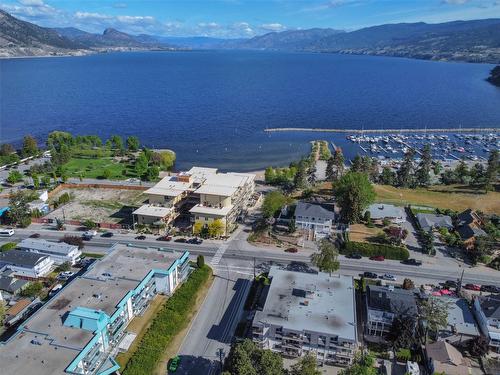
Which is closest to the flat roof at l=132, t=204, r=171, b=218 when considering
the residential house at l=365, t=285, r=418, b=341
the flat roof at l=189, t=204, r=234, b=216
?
the flat roof at l=189, t=204, r=234, b=216

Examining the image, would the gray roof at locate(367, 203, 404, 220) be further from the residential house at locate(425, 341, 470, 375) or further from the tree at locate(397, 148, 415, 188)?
the residential house at locate(425, 341, 470, 375)

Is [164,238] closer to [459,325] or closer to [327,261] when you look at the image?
[327,261]

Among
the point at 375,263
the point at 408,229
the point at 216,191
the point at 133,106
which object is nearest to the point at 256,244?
the point at 216,191

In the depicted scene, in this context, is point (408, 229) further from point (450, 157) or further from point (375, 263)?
point (450, 157)

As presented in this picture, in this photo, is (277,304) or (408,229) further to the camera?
(408,229)

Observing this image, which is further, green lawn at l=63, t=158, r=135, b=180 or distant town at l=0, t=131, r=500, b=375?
green lawn at l=63, t=158, r=135, b=180


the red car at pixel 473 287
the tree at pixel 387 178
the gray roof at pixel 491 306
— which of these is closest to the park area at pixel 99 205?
the red car at pixel 473 287

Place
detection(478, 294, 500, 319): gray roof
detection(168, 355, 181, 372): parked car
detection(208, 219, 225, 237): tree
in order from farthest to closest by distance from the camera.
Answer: detection(208, 219, 225, 237): tree
detection(478, 294, 500, 319): gray roof
detection(168, 355, 181, 372): parked car
